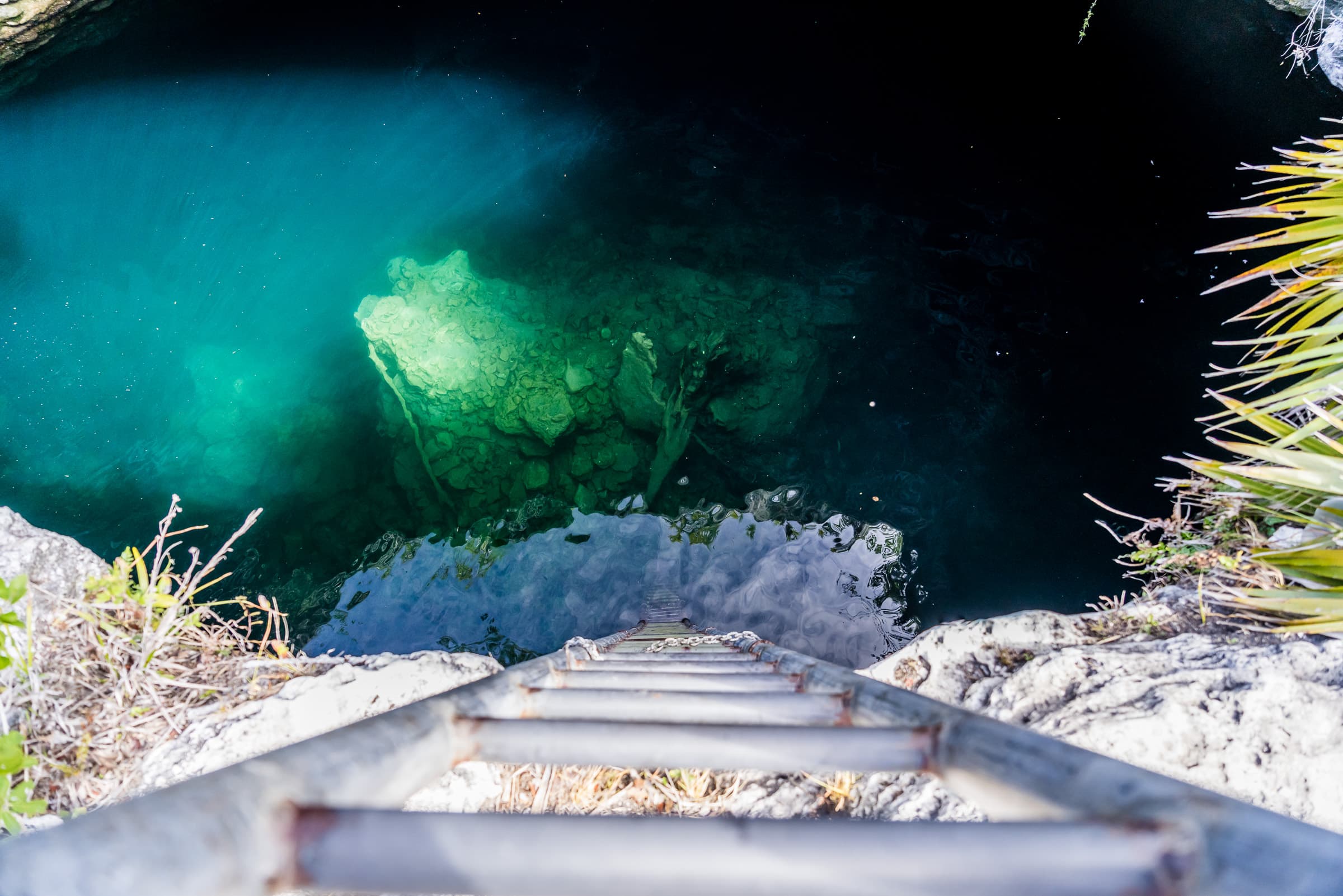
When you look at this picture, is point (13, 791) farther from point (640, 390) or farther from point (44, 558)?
point (640, 390)

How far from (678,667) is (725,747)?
0.65 metres

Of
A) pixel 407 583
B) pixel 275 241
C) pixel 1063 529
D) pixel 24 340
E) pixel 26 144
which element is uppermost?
pixel 26 144

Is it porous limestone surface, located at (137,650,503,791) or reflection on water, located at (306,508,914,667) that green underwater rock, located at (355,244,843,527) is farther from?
porous limestone surface, located at (137,650,503,791)

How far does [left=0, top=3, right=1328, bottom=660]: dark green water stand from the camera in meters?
3.80

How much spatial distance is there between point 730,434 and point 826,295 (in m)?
1.32

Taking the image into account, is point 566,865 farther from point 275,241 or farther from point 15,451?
point 275,241

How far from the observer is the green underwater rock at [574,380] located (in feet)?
14.1

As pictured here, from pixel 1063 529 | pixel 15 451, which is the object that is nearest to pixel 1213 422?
pixel 1063 529

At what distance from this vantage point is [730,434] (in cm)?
444

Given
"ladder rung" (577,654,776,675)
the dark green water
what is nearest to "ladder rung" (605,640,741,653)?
"ladder rung" (577,654,776,675)

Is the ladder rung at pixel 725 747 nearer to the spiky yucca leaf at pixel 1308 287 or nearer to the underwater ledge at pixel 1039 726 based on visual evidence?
the underwater ledge at pixel 1039 726

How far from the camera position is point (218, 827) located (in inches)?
17.0

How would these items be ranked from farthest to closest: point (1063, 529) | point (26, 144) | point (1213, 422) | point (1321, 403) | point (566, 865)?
point (26, 144), point (1213, 422), point (1063, 529), point (1321, 403), point (566, 865)

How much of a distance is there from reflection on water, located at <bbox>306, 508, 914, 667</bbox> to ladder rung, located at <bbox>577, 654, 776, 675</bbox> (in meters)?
2.12
